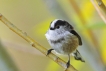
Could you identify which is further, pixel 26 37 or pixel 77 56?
pixel 77 56

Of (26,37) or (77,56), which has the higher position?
(26,37)

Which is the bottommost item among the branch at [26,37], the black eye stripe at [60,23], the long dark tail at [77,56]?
the long dark tail at [77,56]

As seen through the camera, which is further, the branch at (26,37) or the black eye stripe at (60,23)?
the black eye stripe at (60,23)

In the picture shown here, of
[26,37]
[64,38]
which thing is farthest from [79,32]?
[26,37]

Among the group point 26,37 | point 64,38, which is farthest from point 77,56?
point 26,37

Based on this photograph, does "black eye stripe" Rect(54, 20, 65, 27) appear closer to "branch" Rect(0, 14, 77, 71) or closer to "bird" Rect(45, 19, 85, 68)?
"bird" Rect(45, 19, 85, 68)

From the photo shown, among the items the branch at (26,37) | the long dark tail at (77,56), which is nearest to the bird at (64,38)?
the long dark tail at (77,56)

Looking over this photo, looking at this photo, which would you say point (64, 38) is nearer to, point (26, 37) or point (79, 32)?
point (79, 32)

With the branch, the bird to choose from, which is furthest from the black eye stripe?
the branch

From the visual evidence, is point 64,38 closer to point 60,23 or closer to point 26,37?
point 60,23

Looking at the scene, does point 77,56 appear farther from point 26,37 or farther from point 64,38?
point 26,37

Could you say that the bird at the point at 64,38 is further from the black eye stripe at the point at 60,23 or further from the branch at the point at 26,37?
the branch at the point at 26,37

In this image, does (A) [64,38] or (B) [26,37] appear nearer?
(B) [26,37]
